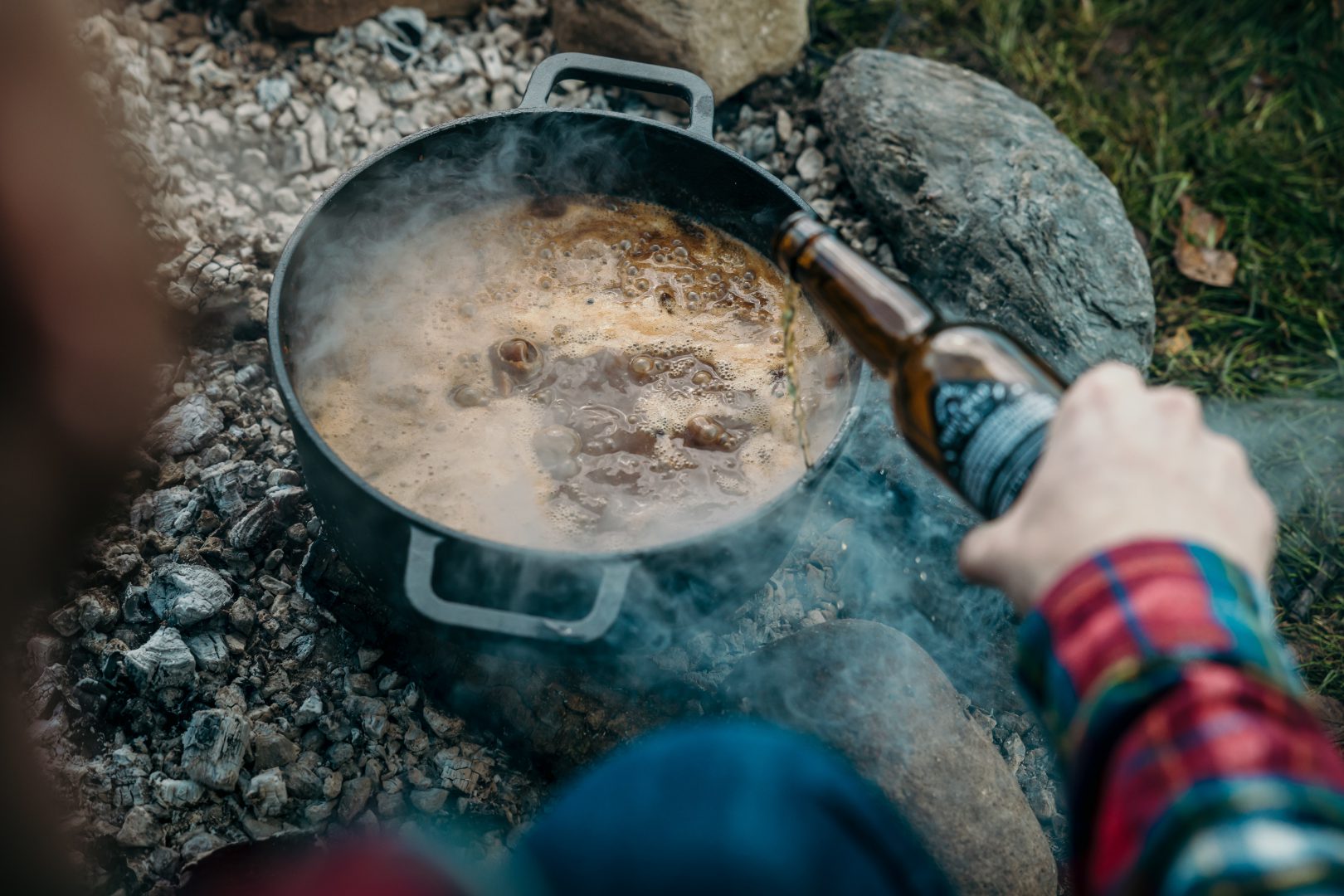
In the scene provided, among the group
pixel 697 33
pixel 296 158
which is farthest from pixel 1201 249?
pixel 296 158

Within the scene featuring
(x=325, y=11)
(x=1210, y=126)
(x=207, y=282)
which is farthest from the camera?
(x=1210, y=126)

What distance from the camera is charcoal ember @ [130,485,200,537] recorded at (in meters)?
2.63

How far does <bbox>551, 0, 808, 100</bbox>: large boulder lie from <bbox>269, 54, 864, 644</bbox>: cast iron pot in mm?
1235

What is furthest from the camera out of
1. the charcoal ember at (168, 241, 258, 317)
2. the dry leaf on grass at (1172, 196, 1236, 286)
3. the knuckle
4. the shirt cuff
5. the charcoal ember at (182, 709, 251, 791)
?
the dry leaf on grass at (1172, 196, 1236, 286)

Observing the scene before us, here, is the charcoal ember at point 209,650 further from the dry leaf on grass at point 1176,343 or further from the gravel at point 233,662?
the dry leaf on grass at point 1176,343

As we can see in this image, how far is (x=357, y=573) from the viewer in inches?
86.3

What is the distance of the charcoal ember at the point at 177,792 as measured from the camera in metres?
2.19

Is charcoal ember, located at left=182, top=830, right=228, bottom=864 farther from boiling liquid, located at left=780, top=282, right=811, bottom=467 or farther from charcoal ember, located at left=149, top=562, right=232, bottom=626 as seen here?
boiling liquid, located at left=780, top=282, right=811, bottom=467

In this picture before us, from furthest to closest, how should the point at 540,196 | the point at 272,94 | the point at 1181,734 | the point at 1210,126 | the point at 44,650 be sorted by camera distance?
1. the point at 1210,126
2. the point at 272,94
3. the point at 540,196
4. the point at 44,650
5. the point at 1181,734

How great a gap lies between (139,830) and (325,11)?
10.8 ft

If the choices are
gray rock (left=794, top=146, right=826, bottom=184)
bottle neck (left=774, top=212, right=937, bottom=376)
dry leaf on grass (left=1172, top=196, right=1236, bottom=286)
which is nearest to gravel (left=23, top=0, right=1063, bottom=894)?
bottle neck (left=774, top=212, right=937, bottom=376)

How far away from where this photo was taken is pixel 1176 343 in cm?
361

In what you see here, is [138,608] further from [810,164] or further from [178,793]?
[810,164]

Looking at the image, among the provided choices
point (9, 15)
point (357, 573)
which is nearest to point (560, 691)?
point (357, 573)
